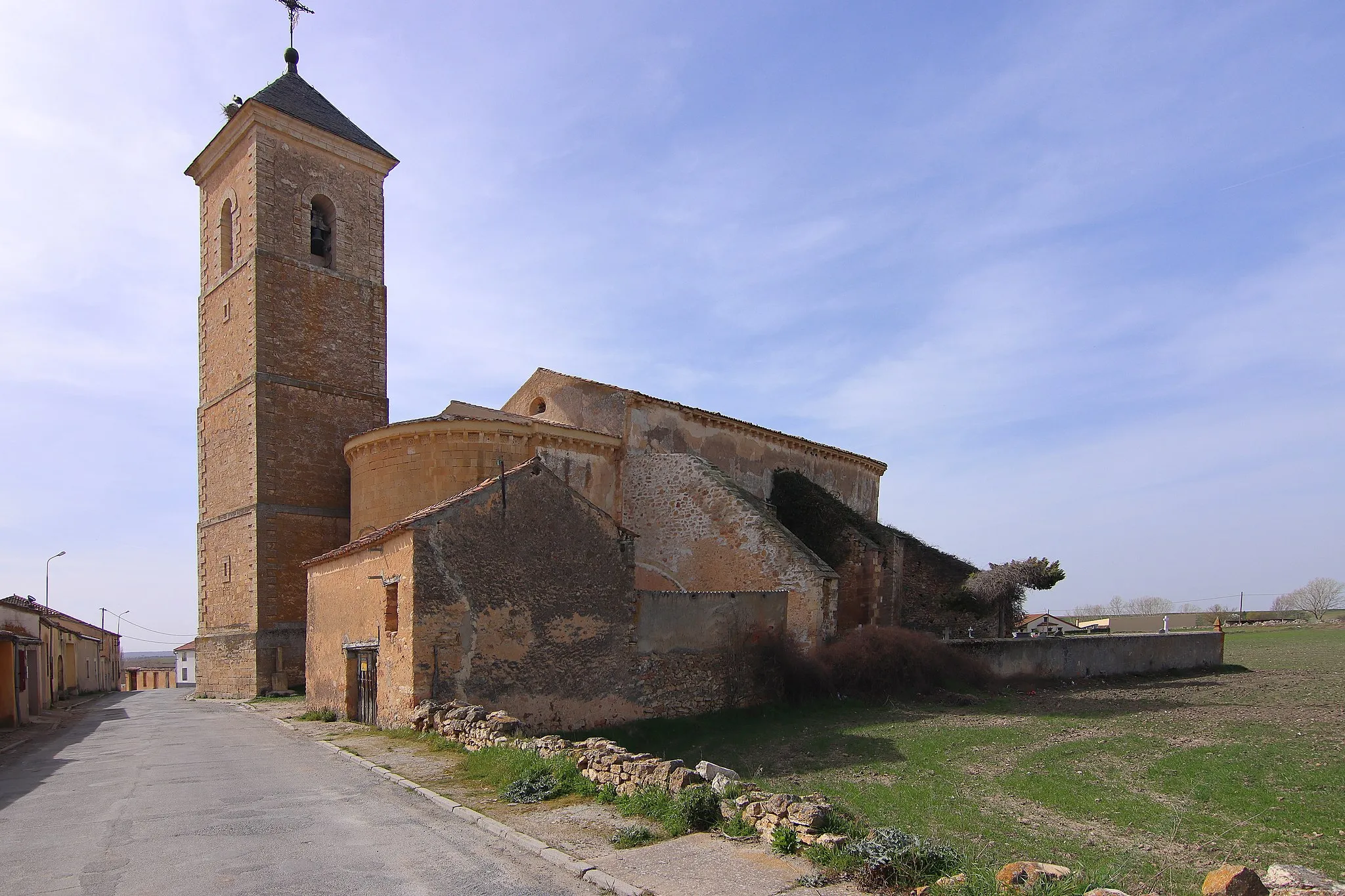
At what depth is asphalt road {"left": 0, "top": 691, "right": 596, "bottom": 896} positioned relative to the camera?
5547 millimetres

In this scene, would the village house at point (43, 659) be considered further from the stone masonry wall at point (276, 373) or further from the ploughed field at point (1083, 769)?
the ploughed field at point (1083, 769)

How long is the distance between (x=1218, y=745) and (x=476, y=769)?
9725 millimetres

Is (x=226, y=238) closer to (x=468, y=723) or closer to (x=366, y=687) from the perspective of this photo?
(x=366, y=687)

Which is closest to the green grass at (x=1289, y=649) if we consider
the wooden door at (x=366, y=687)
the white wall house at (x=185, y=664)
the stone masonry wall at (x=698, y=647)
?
the stone masonry wall at (x=698, y=647)

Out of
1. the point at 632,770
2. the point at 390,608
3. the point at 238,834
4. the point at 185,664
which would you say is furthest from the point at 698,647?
the point at 185,664

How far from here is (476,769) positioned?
8875mm

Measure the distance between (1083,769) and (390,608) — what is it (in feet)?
31.6

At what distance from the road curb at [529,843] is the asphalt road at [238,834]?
81 millimetres

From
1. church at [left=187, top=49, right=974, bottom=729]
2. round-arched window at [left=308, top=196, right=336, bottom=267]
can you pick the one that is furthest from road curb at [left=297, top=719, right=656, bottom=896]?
round-arched window at [left=308, top=196, right=336, bottom=267]

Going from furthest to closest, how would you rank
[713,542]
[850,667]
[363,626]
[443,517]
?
[713,542] < [850,667] < [363,626] < [443,517]

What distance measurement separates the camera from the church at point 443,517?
41.2ft

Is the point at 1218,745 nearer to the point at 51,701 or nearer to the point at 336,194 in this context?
the point at 336,194

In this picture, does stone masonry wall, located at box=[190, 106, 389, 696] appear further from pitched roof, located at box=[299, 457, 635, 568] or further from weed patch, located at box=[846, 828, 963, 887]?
weed patch, located at box=[846, 828, 963, 887]

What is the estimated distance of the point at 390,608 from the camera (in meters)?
12.6
